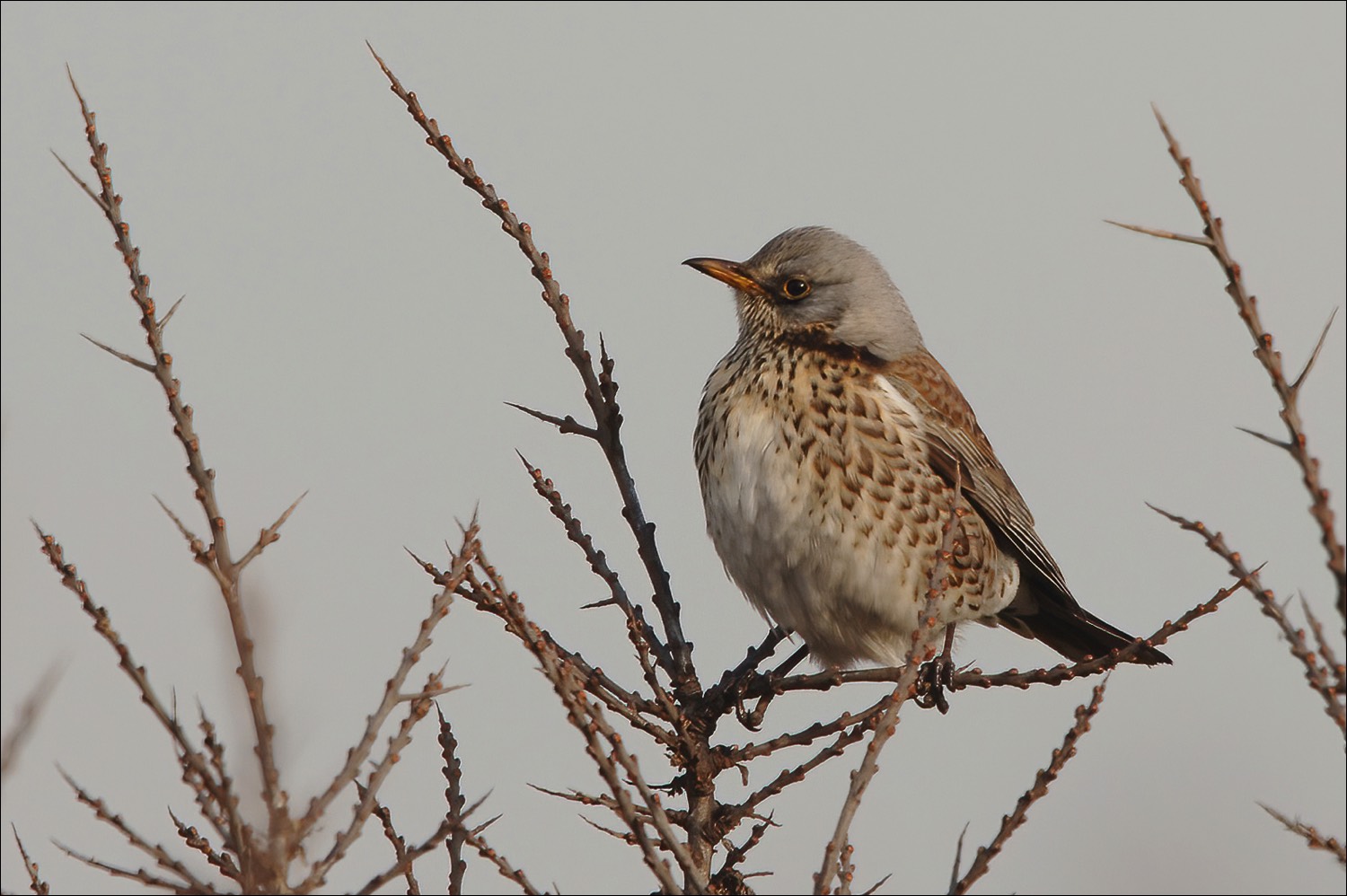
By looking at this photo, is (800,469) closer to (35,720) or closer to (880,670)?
(880,670)

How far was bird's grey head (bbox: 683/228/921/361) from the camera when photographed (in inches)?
297

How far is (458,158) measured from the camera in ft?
16.6

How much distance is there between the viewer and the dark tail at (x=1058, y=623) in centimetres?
786

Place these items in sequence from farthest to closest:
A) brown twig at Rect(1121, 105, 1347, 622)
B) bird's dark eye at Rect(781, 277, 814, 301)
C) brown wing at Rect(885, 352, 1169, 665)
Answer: bird's dark eye at Rect(781, 277, 814, 301), brown wing at Rect(885, 352, 1169, 665), brown twig at Rect(1121, 105, 1347, 622)

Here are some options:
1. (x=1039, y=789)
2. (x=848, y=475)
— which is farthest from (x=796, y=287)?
(x=1039, y=789)

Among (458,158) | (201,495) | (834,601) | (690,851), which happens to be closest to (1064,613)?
(834,601)

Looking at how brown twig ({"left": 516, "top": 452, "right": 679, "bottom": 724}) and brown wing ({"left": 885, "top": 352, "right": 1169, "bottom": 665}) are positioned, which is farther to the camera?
brown wing ({"left": 885, "top": 352, "right": 1169, "bottom": 665})

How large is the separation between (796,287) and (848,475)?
124 cm

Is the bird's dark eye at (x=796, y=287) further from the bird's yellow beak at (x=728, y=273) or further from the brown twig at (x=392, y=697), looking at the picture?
the brown twig at (x=392, y=697)

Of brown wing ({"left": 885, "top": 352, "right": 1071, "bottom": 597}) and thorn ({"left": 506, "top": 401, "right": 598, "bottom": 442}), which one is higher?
brown wing ({"left": 885, "top": 352, "right": 1071, "bottom": 597})

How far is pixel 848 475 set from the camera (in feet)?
22.4

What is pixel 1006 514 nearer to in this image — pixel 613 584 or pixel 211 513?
pixel 613 584

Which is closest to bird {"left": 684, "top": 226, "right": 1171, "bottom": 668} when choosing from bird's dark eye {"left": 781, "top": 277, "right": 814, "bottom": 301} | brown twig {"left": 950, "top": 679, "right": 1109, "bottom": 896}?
bird's dark eye {"left": 781, "top": 277, "right": 814, "bottom": 301}

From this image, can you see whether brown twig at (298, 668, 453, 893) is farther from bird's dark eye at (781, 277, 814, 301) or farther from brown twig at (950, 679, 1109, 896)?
bird's dark eye at (781, 277, 814, 301)
